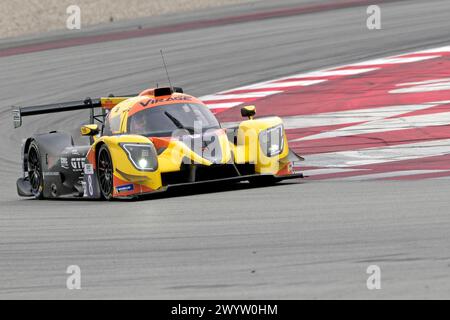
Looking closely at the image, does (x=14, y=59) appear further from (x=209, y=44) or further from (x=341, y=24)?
(x=341, y=24)

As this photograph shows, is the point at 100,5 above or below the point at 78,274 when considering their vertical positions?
above

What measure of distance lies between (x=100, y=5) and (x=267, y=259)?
28218 millimetres

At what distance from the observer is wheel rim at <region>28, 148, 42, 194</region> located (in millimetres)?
14297

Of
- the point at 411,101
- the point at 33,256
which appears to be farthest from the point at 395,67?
the point at 33,256

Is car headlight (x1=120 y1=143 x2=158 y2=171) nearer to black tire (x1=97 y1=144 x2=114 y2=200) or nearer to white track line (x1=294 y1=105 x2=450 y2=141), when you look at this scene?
black tire (x1=97 y1=144 x2=114 y2=200)

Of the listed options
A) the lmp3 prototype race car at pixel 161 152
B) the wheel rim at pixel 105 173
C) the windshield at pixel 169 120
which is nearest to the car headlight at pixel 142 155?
the lmp3 prototype race car at pixel 161 152

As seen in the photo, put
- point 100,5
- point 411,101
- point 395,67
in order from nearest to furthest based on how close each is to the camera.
Answer: point 411,101
point 395,67
point 100,5

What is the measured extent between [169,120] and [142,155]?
35.8 inches

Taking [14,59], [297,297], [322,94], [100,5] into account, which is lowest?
[297,297]

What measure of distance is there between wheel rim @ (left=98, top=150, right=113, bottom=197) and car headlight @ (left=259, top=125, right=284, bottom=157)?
1618mm

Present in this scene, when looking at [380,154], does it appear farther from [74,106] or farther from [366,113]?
[74,106]

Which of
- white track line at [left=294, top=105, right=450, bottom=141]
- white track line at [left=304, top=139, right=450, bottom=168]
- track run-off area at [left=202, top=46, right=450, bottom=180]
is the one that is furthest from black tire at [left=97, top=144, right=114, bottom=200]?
white track line at [left=294, top=105, right=450, bottom=141]

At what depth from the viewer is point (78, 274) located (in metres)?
7.91

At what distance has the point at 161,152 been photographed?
1217 centimetres
